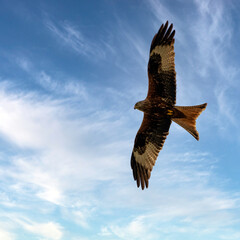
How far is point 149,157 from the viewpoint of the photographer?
34.5 feet

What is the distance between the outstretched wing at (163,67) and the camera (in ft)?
30.2

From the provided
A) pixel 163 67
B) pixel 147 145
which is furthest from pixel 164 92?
pixel 147 145

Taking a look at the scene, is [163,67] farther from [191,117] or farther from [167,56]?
[191,117]

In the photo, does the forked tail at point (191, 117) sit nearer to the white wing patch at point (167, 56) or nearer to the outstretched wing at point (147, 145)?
the outstretched wing at point (147, 145)

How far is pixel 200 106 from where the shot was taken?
9.12 m

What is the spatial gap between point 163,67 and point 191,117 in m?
1.75

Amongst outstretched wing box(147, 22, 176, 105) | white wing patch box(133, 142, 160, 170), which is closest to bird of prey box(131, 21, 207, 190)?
outstretched wing box(147, 22, 176, 105)

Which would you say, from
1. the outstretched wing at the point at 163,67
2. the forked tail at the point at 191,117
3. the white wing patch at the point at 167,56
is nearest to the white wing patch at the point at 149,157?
the forked tail at the point at 191,117

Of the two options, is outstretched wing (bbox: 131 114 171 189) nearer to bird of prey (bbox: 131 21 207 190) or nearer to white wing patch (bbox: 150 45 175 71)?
bird of prey (bbox: 131 21 207 190)

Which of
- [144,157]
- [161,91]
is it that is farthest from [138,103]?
[144,157]

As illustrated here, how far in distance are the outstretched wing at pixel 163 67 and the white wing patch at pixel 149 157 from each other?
194cm

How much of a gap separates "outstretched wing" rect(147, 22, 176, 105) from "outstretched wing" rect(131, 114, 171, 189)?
3.12ft

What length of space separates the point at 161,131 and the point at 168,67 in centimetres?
224

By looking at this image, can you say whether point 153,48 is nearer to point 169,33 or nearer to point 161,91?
point 169,33
